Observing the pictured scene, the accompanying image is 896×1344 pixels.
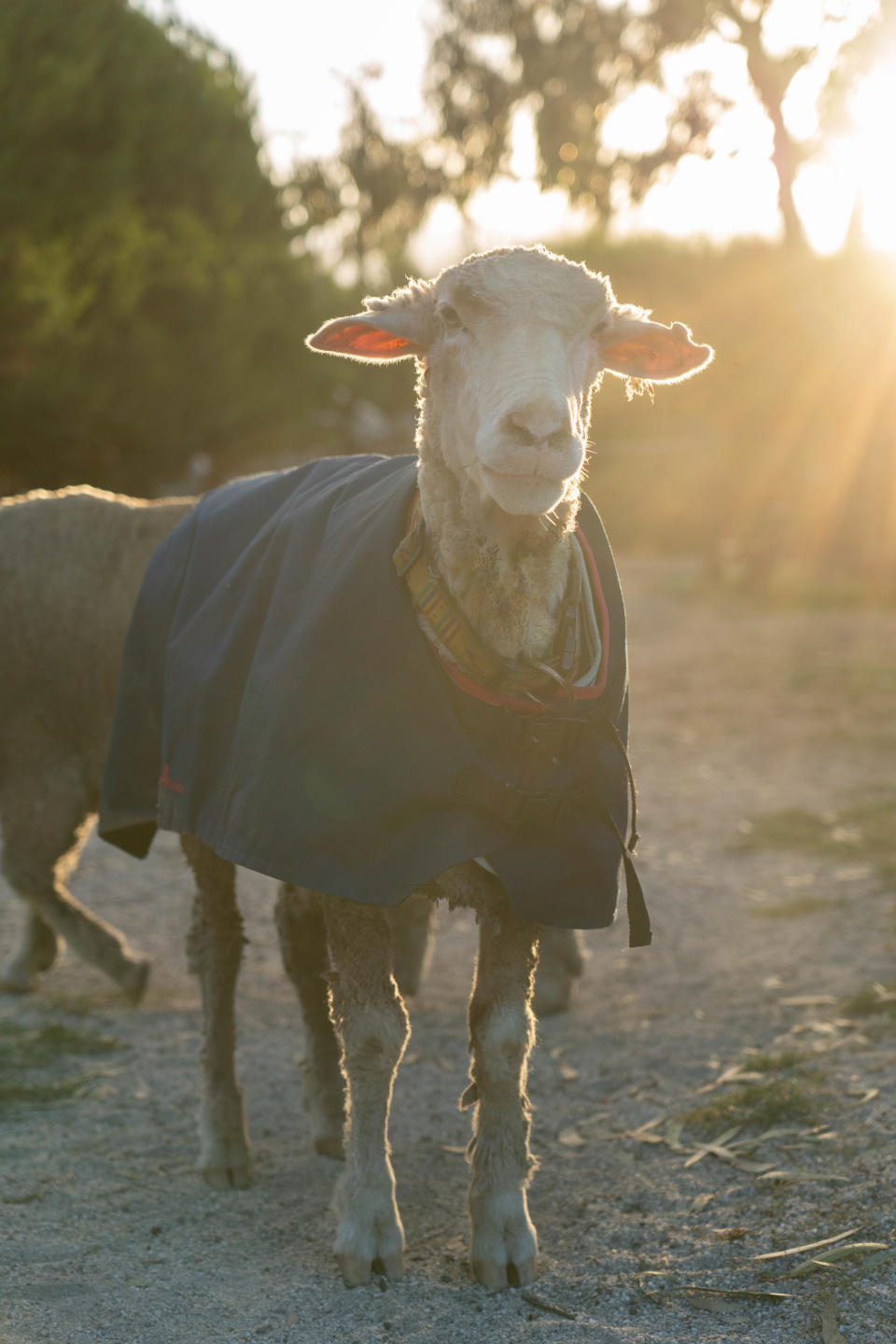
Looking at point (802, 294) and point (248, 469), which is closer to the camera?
point (802, 294)

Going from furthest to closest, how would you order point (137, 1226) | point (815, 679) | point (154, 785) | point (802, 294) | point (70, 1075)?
point (802, 294) → point (815, 679) → point (70, 1075) → point (154, 785) → point (137, 1226)

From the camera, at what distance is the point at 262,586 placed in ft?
11.0

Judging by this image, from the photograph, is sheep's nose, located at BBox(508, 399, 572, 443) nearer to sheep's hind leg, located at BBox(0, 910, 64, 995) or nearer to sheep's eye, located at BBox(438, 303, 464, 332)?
sheep's eye, located at BBox(438, 303, 464, 332)

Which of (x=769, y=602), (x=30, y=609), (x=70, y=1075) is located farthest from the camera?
(x=769, y=602)

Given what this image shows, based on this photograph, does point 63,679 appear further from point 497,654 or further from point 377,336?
point 497,654

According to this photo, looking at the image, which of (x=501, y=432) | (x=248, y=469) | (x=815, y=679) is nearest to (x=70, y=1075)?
(x=501, y=432)

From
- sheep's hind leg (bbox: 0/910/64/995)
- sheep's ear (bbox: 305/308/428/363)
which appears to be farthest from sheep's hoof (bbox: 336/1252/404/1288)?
sheep's hind leg (bbox: 0/910/64/995)

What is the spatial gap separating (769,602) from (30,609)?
496 inches

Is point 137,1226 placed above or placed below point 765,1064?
below

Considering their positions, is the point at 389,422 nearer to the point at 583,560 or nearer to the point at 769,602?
the point at 769,602

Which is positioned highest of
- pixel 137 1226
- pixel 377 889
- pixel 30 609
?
pixel 30 609

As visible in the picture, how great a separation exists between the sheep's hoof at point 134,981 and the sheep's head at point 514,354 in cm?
260

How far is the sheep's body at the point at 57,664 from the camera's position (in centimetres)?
463

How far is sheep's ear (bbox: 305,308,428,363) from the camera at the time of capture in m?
3.15
